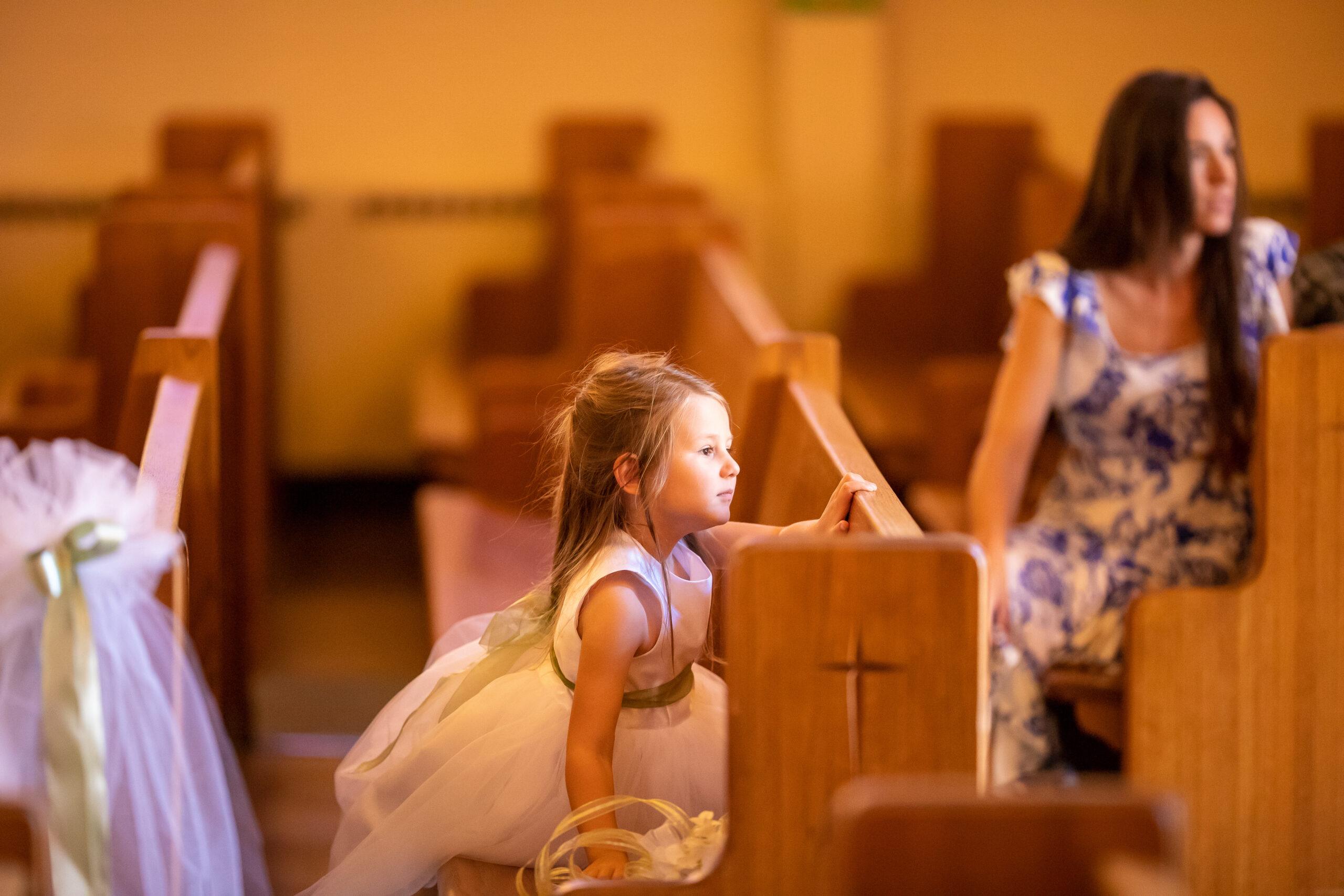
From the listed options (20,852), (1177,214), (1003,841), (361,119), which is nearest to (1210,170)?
(1177,214)

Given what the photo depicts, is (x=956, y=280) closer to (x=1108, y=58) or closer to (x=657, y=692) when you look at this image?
(x=1108, y=58)

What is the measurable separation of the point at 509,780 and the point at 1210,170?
1.43 metres

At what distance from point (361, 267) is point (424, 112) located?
0.59 metres

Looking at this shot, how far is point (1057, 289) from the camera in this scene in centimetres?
236

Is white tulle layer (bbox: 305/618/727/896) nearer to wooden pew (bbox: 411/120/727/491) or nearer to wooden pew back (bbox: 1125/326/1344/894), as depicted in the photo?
wooden pew back (bbox: 1125/326/1344/894)

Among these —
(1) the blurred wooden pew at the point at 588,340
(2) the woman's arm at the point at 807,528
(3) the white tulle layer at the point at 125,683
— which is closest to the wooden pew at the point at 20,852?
(3) the white tulle layer at the point at 125,683

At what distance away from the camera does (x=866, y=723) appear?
138 cm

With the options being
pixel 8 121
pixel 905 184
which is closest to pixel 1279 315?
pixel 905 184

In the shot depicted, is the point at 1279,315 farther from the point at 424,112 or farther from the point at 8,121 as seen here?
the point at 8,121

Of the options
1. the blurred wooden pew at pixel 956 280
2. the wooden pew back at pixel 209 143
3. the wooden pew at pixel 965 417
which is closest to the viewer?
the wooden pew at pixel 965 417

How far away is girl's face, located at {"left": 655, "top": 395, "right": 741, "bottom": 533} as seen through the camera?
1.64m

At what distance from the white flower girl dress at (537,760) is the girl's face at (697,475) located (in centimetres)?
7

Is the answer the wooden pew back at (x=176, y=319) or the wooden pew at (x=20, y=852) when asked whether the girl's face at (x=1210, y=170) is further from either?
the wooden pew at (x=20, y=852)

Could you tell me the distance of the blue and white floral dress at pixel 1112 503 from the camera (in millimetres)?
2273
